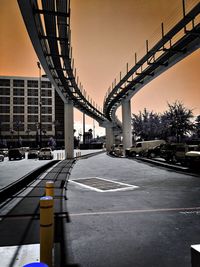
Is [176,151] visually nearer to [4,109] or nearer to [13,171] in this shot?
[13,171]

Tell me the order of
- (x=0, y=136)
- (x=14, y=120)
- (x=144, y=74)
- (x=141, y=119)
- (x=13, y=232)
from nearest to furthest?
(x=13, y=232) < (x=144, y=74) < (x=141, y=119) < (x=0, y=136) < (x=14, y=120)

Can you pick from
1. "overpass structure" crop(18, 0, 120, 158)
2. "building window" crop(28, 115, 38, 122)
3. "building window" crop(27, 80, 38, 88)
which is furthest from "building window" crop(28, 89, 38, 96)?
"overpass structure" crop(18, 0, 120, 158)

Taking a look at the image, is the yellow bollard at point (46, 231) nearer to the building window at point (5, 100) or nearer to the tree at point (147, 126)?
the tree at point (147, 126)

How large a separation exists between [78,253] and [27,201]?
4.92 meters

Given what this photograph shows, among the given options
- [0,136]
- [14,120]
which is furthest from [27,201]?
[14,120]

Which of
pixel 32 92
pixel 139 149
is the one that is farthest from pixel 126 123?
pixel 32 92

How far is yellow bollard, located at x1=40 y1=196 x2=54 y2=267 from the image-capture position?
351 centimetres

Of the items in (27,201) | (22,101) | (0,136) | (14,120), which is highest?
(22,101)

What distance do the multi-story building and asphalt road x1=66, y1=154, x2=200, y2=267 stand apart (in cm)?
10888

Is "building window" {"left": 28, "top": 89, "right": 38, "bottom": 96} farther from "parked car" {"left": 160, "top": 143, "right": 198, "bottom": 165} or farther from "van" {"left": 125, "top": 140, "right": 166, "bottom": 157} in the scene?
"parked car" {"left": 160, "top": 143, "right": 198, "bottom": 165}

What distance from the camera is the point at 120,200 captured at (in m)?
8.54

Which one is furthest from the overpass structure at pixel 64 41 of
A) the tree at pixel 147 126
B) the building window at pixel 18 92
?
the building window at pixel 18 92

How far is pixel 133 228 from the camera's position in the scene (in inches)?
220

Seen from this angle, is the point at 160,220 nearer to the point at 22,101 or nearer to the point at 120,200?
the point at 120,200
